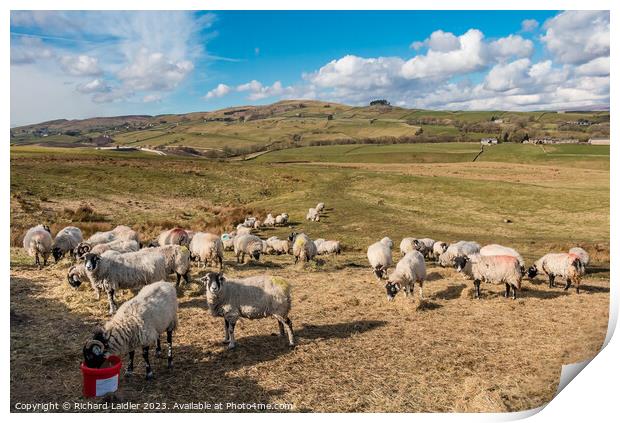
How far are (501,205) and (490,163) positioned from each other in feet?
25.9

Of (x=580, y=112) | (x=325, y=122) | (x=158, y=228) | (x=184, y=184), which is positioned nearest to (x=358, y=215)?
(x=158, y=228)

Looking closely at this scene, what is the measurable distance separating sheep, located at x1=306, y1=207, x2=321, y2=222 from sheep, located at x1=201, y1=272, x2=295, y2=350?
84.7 feet

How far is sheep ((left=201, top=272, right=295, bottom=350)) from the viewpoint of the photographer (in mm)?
10391

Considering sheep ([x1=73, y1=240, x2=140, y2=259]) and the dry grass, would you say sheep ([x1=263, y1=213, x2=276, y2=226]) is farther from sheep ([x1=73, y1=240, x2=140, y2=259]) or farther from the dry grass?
the dry grass

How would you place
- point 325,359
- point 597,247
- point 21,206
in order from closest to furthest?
1. point 325,359
2. point 597,247
3. point 21,206

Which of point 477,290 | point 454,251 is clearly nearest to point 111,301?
point 477,290

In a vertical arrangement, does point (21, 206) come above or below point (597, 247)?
above

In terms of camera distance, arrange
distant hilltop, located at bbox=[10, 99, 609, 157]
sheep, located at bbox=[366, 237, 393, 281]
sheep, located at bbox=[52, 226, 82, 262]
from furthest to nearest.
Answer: distant hilltop, located at bbox=[10, 99, 609, 157], sheep, located at bbox=[52, 226, 82, 262], sheep, located at bbox=[366, 237, 393, 281]

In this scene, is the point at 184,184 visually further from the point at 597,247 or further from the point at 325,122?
the point at 597,247

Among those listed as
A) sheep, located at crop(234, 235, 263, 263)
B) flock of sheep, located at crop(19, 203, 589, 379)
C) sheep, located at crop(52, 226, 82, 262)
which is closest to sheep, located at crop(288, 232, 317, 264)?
flock of sheep, located at crop(19, 203, 589, 379)

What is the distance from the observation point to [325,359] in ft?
32.0

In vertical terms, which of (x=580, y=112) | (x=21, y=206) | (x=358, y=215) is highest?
(x=580, y=112)

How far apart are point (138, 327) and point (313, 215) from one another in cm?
2867

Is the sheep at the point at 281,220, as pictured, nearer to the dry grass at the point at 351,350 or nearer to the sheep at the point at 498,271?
the dry grass at the point at 351,350
